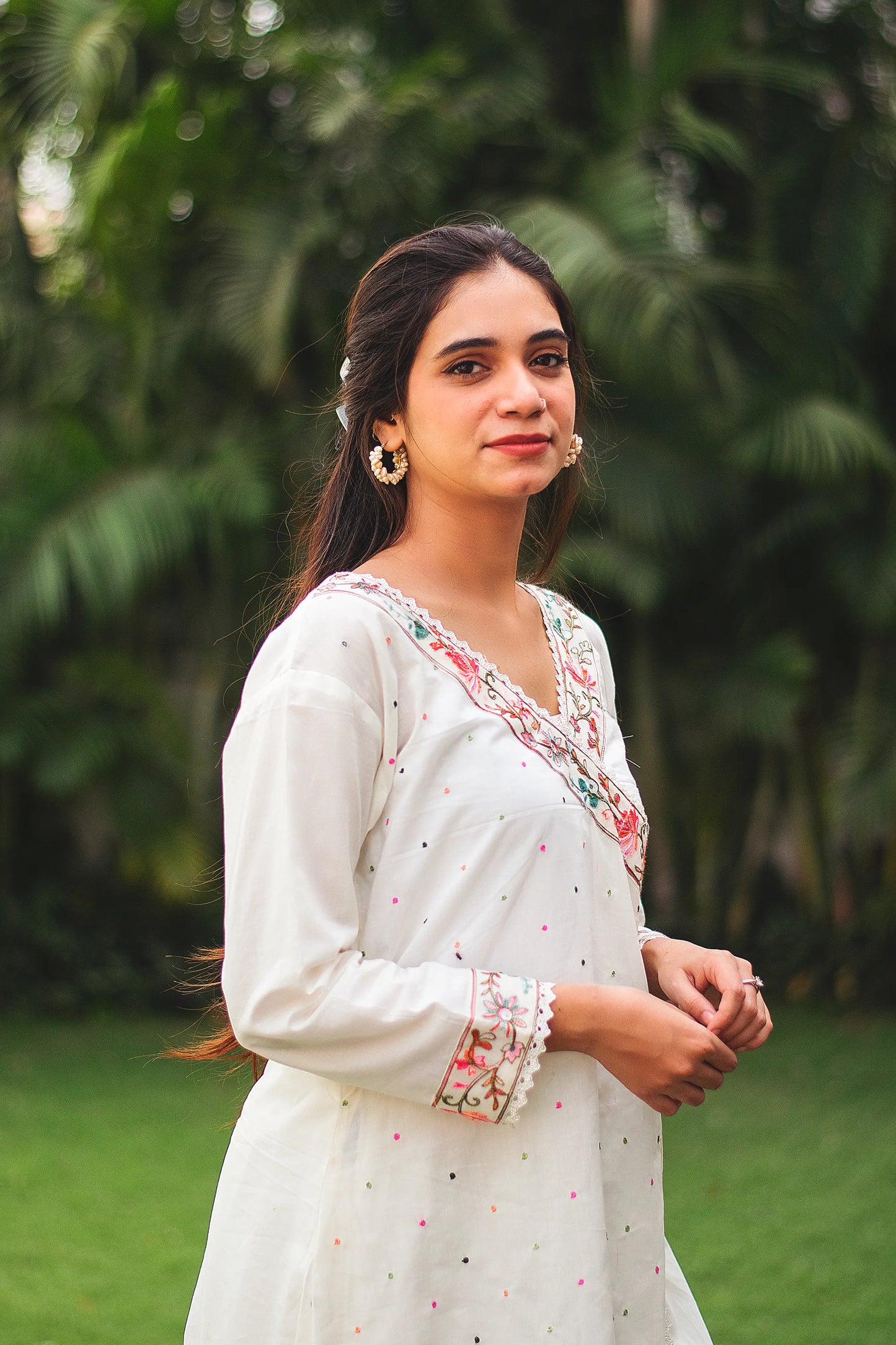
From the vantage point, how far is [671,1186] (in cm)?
430

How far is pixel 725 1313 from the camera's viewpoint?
3.47m

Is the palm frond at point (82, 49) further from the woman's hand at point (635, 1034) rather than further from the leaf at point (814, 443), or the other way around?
the woman's hand at point (635, 1034)

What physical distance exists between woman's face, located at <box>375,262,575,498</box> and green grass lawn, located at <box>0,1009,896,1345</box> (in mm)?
2607

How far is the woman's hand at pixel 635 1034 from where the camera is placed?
1.39 meters

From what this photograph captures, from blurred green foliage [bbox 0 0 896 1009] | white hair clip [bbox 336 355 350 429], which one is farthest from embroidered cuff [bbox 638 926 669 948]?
blurred green foliage [bbox 0 0 896 1009]

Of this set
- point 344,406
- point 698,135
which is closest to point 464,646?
point 344,406

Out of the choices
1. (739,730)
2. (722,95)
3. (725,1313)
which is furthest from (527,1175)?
(722,95)

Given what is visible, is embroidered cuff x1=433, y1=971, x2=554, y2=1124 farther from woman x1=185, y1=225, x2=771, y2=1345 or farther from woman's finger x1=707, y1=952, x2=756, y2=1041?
woman's finger x1=707, y1=952, x2=756, y2=1041

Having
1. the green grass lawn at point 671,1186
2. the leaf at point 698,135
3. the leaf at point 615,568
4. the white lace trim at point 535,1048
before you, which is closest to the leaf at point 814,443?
the leaf at point 615,568

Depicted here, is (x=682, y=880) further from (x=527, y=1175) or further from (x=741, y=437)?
(x=527, y=1175)

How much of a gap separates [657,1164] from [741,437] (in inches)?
180

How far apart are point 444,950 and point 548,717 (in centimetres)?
32

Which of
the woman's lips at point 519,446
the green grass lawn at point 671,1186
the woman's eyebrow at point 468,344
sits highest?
the woman's eyebrow at point 468,344

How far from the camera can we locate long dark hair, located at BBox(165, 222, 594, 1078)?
1.61 meters
